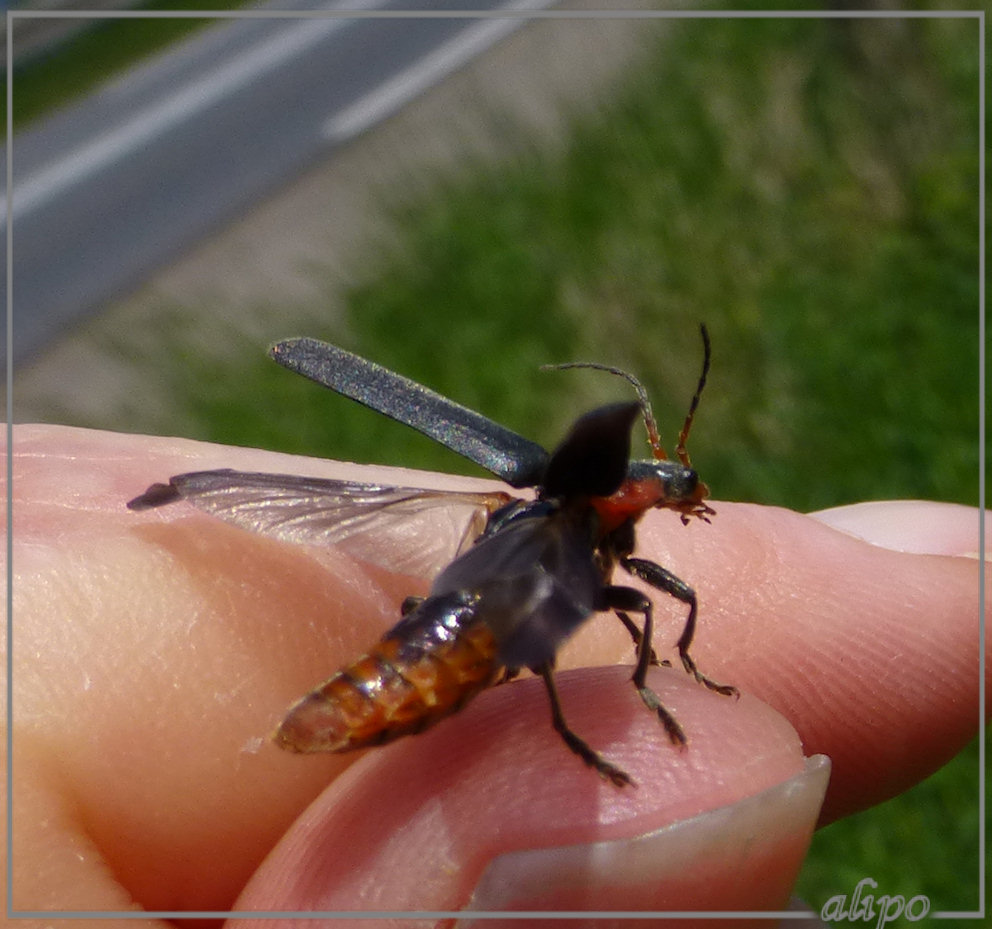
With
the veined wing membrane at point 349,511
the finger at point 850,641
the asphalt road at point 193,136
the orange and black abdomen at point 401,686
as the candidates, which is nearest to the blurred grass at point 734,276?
the asphalt road at point 193,136

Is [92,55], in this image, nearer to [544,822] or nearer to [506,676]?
[506,676]

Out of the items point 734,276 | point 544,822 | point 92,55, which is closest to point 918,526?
point 544,822

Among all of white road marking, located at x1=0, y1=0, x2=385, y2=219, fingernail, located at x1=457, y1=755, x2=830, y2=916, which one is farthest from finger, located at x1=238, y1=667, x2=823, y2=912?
white road marking, located at x1=0, y1=0, x2=385, y2=219

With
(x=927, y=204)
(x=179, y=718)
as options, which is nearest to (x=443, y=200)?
(x=927, y=204)

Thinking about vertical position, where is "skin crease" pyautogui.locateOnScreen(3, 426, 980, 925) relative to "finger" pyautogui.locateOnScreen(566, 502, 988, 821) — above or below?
above

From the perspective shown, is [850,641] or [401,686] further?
[850,641]

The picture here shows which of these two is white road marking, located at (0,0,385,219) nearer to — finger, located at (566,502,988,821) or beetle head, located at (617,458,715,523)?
beetle head, located at (617,458,715,523)
